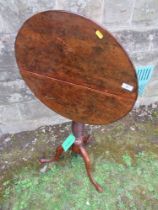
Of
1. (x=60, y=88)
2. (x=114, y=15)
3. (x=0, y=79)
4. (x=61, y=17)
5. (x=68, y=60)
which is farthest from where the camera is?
(x=0, y=79)

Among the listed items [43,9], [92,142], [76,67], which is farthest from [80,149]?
[43,9]

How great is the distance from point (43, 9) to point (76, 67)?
705 millimetres

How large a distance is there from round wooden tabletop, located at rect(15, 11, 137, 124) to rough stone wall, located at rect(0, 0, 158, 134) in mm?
462

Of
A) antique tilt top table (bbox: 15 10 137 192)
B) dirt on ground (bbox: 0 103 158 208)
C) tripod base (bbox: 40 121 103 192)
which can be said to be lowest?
dirt on ground (bbox: 0 103 158 208)

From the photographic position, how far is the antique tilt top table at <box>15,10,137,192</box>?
1330mm

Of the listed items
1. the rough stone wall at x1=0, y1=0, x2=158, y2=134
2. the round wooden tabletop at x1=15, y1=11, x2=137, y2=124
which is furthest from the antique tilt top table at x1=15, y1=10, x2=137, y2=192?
the rough stone wall at x1=0, y1=0, x2=158, y2=134

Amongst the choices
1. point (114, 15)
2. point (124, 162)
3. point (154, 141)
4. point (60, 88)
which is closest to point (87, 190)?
point (124, 162)

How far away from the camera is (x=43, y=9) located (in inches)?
75.3

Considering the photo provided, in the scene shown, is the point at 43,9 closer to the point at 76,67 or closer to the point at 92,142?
the point at 76,67

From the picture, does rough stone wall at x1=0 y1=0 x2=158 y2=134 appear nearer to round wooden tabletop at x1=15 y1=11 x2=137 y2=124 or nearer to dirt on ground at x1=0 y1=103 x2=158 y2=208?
dirt on ground at x1=0 y1=103 x2=158 y2=208

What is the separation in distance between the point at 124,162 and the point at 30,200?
94 cm

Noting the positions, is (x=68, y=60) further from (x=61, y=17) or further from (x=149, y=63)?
(x=149, y=63)

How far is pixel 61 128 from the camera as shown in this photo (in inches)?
109

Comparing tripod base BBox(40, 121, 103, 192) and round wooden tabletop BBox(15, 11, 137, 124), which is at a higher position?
round wooden tabletop BBox(15, 11, 137, 124)
